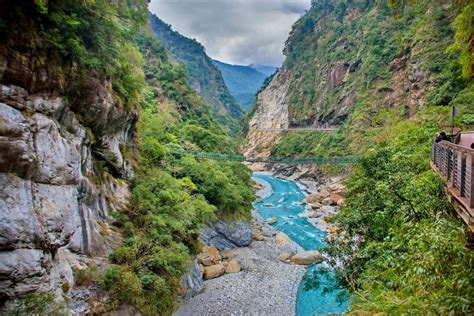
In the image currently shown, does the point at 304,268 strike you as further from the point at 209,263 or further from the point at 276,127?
the point at 276,127

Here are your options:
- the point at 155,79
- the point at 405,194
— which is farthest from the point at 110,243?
the point at 155,79

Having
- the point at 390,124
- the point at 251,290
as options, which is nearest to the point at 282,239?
the point at 251,290

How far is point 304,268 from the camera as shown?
48.2 ft

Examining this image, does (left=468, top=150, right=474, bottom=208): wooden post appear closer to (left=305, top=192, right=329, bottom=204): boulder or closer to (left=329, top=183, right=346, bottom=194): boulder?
(left=305, top=192, right=329, bottom=204): boulder

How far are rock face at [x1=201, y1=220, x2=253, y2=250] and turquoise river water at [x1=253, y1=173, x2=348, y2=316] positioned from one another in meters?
3.17

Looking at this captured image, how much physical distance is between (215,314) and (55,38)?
357 inches

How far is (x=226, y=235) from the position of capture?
17.0 metres

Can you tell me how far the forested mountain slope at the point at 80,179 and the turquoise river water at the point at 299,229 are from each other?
173 inches

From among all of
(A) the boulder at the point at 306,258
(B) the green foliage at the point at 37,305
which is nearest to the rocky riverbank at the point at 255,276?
(A) the boulder at the point at 306,258

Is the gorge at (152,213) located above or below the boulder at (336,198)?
above

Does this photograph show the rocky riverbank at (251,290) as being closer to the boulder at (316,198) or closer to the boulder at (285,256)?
the boulder at (285,256)

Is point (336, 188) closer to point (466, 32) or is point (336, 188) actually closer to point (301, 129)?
point (301, 129)

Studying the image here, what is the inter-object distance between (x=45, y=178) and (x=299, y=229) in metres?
16.3

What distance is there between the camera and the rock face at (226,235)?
53.2 ft
